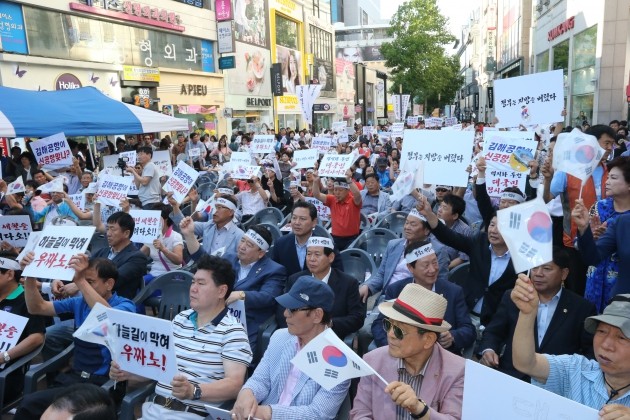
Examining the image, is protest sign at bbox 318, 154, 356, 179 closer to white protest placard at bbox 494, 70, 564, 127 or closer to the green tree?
white protest placard at bbox 494, 70, 564, 127

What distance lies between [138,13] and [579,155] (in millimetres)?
23441

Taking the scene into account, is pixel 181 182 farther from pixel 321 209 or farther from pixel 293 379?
pixel 293 379

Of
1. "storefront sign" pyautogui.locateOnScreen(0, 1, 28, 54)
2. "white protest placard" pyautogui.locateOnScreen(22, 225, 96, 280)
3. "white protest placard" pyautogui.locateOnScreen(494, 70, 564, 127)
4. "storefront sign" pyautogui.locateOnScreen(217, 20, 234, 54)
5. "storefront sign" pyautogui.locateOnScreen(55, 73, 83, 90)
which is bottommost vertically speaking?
"white protest placard" pyautogui.locateOnScreen(22, 225, 96, 280)

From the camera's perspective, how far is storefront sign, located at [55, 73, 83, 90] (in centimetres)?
1864

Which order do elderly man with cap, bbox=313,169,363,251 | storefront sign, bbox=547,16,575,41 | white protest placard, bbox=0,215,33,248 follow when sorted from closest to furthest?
white protest placard, bbox=0,215,33,248 < elderly man with cap, bbox=313,169,363,251 < storefront sign, bbox=547,16,575,41

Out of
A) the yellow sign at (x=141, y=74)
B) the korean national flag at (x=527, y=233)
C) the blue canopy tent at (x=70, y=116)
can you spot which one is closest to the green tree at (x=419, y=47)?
the yellow sign at (x=141, y=74)

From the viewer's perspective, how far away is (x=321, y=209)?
7.97 m

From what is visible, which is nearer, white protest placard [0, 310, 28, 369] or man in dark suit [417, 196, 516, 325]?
white protest placard [0, 310, 28, 369]

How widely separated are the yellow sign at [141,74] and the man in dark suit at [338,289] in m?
20.6

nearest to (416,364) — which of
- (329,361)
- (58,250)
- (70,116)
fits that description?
(329,361)

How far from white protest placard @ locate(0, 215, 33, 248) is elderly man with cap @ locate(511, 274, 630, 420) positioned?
5815mm

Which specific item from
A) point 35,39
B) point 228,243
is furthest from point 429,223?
point 35,39

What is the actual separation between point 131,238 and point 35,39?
53.4 ft

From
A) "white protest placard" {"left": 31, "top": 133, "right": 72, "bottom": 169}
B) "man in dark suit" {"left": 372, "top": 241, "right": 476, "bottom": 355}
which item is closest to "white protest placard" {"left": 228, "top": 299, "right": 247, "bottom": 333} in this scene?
"man in dark suit" {"left": 372, "top": 241, "right": 476, "bottom": 355}
